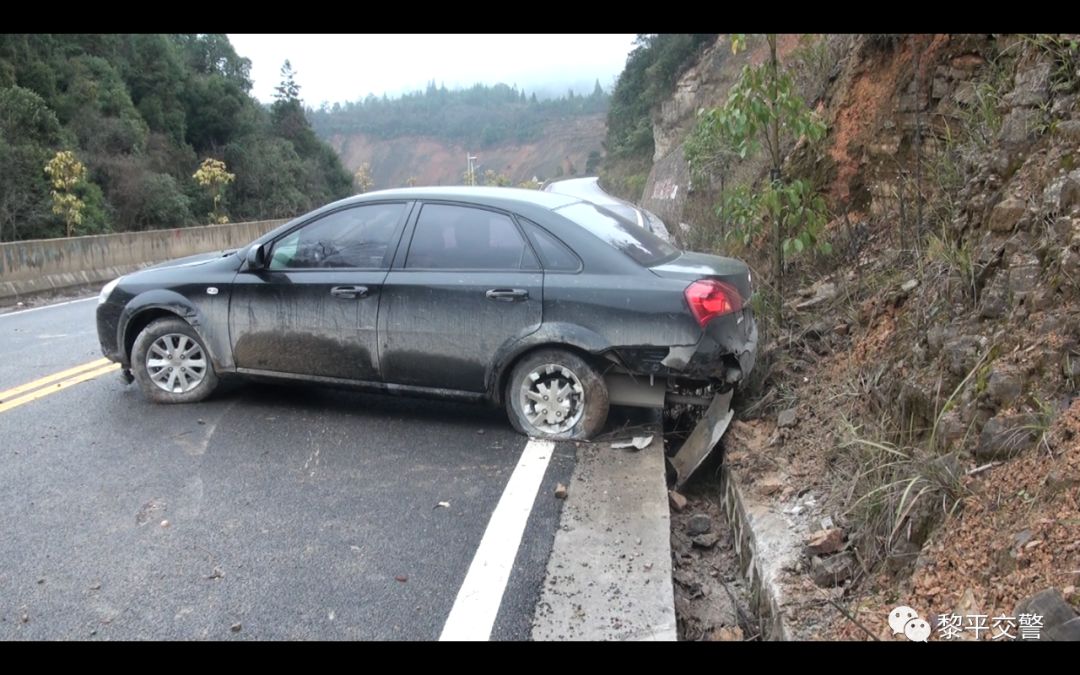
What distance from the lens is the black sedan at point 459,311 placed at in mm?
5074

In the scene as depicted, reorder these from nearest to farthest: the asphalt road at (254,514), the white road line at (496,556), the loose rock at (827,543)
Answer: the white road line at (496,556) → the asphalt road at (254,514) → the loose rock at (827,543)

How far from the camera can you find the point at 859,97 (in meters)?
7.15

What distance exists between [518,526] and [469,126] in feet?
533

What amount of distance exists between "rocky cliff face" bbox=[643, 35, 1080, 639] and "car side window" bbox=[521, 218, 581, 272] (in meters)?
1.49

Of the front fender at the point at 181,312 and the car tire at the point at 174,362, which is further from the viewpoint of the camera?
the car tire at the point at 174,362

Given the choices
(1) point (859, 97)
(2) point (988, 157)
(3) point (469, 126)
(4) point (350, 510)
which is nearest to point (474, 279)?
(4) point (350, 510)

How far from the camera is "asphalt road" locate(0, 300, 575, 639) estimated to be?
3.34m

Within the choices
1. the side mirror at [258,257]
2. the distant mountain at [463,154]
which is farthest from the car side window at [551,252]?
the distant mountain at [463,154]

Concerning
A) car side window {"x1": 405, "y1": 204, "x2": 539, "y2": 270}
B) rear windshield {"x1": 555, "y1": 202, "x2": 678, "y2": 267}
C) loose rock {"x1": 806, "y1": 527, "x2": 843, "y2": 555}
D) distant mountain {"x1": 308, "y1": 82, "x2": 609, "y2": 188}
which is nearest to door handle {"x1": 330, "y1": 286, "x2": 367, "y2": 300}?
car side window {"x1": 405, "y1": 204, "x2": 539, "y2": 270}

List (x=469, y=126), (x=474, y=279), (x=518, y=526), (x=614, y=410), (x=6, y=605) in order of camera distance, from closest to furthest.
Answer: (x=6, y=605), (x=518, y=526), (x=474, y=279), (x=614, y=410), (x=469, y=126)

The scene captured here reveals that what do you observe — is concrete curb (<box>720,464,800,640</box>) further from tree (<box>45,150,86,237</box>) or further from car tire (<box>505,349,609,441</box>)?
tree (<box>45,150,86,237</box>)

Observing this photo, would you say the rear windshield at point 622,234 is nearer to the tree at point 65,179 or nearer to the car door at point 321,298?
the car door at point 321,298

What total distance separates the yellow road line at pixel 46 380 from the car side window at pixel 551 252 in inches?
171
